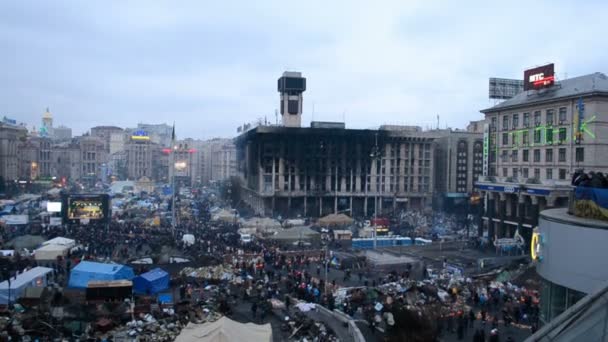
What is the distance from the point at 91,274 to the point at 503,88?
52227 millimetres

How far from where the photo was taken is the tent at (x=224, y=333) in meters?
16.2

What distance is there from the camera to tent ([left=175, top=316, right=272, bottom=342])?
16.2 m

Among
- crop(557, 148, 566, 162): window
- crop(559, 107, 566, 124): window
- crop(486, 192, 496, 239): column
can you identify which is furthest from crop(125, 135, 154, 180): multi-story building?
crop(559, 107, 566, 124): window

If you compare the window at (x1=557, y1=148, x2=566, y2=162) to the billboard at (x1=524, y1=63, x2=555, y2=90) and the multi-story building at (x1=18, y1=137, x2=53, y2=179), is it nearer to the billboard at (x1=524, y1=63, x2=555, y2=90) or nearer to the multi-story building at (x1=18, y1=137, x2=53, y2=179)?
the billboard at (x1=524, y1=63, x2=555, y2=90)

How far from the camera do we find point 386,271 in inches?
1372

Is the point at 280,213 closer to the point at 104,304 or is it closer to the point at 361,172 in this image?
the point at 361,172

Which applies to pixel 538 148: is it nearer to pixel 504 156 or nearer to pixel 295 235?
pixel 504 156

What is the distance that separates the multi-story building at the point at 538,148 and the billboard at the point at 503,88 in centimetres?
901

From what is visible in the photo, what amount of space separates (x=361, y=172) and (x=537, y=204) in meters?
37.6

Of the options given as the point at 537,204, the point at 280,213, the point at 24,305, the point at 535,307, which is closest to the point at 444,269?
the point at 535,307

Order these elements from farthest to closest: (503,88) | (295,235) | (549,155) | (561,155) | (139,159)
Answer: (139,159) < (503,88) < (295,235) < (549,155) < (561,155)

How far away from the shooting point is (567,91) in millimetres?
43656

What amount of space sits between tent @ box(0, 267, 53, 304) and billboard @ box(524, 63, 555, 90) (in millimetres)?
42333

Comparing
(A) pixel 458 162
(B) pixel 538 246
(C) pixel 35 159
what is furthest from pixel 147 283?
(C) pixel 35 159
